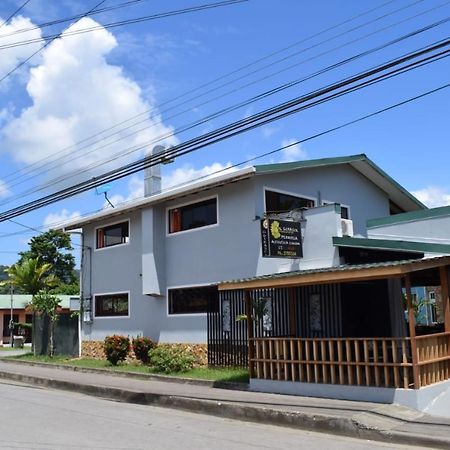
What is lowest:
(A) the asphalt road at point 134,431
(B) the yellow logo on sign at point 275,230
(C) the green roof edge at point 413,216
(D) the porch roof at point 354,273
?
(A) the asphalt road at point 134,431

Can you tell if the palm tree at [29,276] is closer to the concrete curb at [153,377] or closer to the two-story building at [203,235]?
the two-story building at [203,235]

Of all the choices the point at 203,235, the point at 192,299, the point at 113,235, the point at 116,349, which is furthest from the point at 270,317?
the point at 113,235

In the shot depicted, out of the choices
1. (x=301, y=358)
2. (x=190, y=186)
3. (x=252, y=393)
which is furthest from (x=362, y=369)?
(x=190, y=186)

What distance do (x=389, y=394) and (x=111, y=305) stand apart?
13994 millimetres

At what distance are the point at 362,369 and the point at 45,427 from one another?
6.71 m

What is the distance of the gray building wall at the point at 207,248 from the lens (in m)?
16.9

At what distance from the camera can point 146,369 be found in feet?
60.9

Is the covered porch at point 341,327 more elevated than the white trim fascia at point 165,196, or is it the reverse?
the white trim fascia at point 165,196

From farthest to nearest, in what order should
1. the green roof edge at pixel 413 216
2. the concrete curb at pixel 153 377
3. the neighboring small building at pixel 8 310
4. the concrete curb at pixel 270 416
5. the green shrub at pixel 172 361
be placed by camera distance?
the neighboring small building at pixel 8 310
the green shrub at pixel 172 361
the green roof edge at pixel 413 216
the concrete curb at pixel 153 377
the concrete curb at pixel 270 416

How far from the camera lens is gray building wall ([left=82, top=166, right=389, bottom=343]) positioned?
55.4 feet

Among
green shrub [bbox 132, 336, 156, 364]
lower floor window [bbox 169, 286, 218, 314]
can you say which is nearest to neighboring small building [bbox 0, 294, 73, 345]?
green shrub [bbox 132, 336, 156, 364]

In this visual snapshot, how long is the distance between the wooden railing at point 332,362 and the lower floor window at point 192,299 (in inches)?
170

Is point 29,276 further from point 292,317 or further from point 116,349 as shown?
point 292,317

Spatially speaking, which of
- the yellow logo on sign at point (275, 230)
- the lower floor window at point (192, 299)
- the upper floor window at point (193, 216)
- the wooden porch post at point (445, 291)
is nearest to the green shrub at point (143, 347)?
the lower floor window at point (192, 299)
